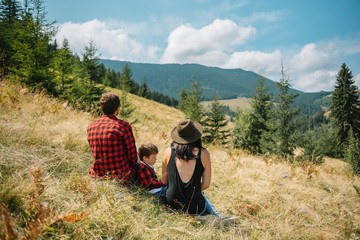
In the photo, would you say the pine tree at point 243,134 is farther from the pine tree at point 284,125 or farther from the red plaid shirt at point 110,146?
the red plaid shirt at point 110,146

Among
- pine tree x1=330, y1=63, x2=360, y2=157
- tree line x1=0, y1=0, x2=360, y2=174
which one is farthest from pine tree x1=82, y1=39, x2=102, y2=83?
pine tree x1=330, y1=63, x2=360, y2=157

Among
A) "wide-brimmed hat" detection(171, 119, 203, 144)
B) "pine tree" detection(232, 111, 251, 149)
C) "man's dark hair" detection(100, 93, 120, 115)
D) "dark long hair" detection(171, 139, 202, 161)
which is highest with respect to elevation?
"man's dark hair" detection(100, 93, 120, 115)

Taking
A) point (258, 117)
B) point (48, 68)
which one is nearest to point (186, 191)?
point (48, 68)

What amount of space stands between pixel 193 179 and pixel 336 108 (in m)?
37.1

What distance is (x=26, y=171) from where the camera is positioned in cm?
304

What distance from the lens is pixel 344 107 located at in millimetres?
33312

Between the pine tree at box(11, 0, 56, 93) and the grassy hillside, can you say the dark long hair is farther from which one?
the pine tree at box(11, 0, 56, 93)

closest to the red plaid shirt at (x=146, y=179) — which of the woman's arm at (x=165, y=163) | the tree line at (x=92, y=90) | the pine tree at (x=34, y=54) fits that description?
the woman's arm at (x=165, y=163)

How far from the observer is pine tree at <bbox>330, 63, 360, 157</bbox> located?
32856 millimetres

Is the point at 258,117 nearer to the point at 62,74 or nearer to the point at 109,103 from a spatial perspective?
the point at 62,74

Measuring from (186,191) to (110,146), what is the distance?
1288 mm

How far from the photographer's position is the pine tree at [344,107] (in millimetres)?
32856

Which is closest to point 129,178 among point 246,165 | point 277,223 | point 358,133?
point 277,223

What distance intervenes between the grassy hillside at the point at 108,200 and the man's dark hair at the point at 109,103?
0.99 metres
